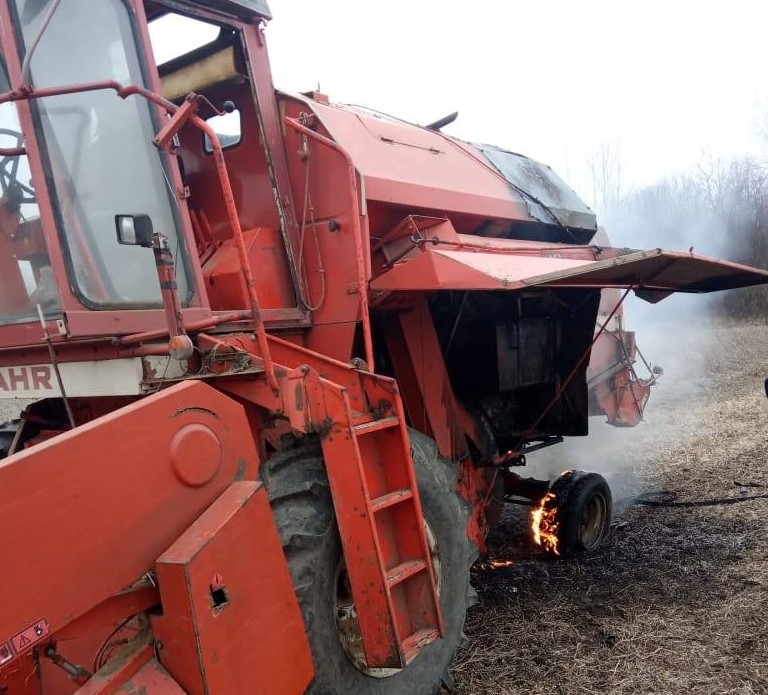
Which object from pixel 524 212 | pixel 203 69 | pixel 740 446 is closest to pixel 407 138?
pixel 524 212

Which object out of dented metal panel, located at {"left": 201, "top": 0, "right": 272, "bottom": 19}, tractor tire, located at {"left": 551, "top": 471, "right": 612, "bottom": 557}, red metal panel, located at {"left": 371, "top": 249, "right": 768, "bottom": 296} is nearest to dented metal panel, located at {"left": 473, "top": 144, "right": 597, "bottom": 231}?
red metal panel, located at {"left": 371, "top": 249, "right": 768, "bottom": 296}

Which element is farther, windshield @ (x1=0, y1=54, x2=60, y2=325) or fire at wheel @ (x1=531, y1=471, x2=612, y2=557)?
fire at wheel @ (x1=531, y1=471, x2=612, y2=557)

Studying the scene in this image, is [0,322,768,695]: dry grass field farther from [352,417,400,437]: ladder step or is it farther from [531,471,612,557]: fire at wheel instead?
[352,417,400,437]: ladder step

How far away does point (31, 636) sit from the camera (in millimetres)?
1782

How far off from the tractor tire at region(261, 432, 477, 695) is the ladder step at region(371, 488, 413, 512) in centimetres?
17

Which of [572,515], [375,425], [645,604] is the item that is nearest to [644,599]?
[645,604]

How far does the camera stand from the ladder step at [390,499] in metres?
2.68

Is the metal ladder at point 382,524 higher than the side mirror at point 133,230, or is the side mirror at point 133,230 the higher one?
the side mirror at point 133,230

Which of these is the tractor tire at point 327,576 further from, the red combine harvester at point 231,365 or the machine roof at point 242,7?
the machine roof at point 242,7

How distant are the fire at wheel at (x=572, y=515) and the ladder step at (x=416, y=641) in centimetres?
241

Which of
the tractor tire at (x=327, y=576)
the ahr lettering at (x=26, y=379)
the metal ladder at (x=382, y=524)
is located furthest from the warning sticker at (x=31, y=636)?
the ahr lettering at (x=26, y=379)

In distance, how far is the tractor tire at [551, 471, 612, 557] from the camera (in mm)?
5004

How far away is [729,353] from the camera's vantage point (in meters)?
15.1

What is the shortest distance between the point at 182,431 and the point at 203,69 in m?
2.31
